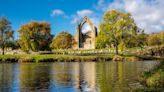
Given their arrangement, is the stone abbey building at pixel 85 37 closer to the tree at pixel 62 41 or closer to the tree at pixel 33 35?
the tree at pixel 62 41

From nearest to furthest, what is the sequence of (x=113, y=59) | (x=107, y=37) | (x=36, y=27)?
(x=113, y=59) < (x=107, y=37) < (x=36, y=27)

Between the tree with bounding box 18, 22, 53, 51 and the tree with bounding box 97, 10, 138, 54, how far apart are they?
3539 centimetres

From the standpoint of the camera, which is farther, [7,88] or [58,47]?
[58,47]

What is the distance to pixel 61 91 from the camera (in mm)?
29906

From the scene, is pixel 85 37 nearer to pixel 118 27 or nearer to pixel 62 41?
pixel 62 41

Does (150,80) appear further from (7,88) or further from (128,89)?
(7,88)

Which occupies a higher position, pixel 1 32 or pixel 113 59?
pixel 1 32

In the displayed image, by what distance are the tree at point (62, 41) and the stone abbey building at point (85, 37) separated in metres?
18.0

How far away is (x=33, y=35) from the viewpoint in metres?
134

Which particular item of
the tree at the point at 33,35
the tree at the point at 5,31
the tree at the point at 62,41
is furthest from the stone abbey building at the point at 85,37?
the tree at the point at 5,31

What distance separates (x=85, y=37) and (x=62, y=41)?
31.2 meters

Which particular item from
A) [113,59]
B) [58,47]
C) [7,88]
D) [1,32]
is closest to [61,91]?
[7,88]

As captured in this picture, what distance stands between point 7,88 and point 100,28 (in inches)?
3020

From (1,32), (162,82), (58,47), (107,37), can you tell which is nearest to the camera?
(162,82)
